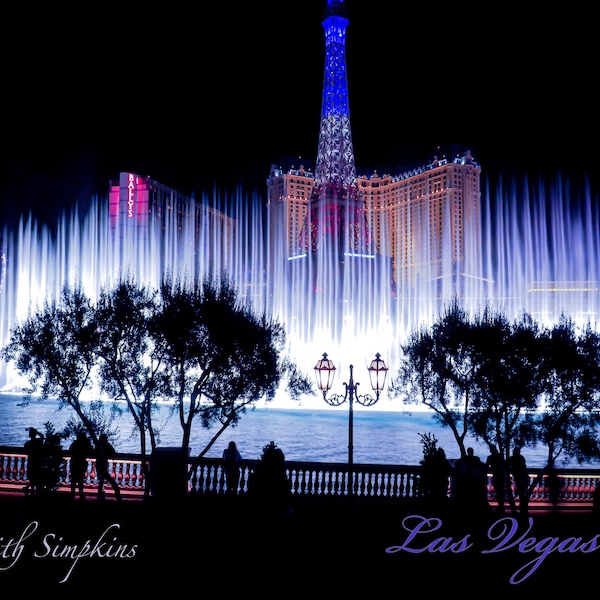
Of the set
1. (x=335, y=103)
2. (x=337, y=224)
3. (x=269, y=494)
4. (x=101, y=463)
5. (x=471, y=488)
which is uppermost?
(x=335, y=103)

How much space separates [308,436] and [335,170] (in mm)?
59929

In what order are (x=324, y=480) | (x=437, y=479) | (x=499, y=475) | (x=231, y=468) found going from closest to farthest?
1. (x=437, y=479)
2. (x=499, y=475)
3. (x=231, y=468)
4. (x=324, y=480)

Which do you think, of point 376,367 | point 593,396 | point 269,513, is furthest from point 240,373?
point 593,396

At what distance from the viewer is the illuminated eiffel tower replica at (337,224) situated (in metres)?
79.2

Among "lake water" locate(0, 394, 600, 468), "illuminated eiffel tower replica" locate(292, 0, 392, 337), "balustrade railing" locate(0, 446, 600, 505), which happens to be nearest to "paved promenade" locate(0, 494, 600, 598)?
"balustrade railing" locate(0, 446, 600, 505)

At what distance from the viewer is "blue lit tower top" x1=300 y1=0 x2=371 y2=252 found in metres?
78.8

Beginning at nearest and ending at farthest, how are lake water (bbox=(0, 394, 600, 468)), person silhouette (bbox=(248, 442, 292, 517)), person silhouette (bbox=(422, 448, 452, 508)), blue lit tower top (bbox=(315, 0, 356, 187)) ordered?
person silhouette (bbox=(248, 442, 292, 517)) < person silhouette (bbox=(422, 448, 452, 508)) < lake water (bbox=(0, 394, 600, 468)) < blue lit tower top (bbox=(315, 0, 356, 187))

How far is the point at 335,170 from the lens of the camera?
85812 millimetres

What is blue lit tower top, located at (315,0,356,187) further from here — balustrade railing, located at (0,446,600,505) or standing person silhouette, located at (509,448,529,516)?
standing person silhouette, located at (509,448,529,516)

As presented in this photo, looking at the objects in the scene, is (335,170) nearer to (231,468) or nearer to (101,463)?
(231,468)

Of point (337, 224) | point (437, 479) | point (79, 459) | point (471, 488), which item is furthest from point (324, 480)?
point (337, 224)

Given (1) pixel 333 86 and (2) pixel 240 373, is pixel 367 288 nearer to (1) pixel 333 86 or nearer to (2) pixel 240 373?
(1) pixel 333 86

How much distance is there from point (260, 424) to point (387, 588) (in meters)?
33.3

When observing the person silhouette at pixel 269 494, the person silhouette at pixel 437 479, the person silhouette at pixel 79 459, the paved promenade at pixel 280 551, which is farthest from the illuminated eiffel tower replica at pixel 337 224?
the person silhouette at pixel 269 494
